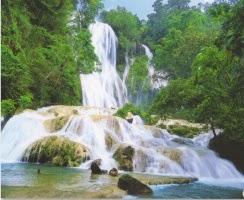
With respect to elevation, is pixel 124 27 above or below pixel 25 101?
above

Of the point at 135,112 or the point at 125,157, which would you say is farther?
the point at 135,112

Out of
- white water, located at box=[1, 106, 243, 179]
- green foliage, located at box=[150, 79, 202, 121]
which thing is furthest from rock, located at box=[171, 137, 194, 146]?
green foliage, located at box=[150, 79, 202, 121]

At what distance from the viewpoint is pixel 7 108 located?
4.95 m

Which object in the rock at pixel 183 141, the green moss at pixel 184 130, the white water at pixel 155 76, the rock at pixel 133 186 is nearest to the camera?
the rock at pixel 133 186

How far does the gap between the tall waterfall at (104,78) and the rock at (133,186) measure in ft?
8.40

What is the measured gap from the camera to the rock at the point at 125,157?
187 inches

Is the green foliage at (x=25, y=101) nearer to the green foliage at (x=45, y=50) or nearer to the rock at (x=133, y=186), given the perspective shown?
the green foliage at (x=45, y=50)

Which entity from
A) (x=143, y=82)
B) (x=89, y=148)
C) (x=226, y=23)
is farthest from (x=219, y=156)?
(x=226, y=23)

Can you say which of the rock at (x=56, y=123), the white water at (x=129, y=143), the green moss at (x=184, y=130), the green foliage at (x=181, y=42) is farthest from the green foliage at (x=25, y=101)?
the green moss at (x=184, y=130)

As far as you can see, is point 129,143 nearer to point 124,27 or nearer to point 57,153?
point 57,153

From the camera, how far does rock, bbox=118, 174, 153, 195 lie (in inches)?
138

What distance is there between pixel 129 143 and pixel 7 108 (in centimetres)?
189

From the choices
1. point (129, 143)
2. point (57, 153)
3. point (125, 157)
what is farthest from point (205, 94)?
point (57, 153)

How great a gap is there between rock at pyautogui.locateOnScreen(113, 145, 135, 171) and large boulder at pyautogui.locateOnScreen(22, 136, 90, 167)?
0.42 m
